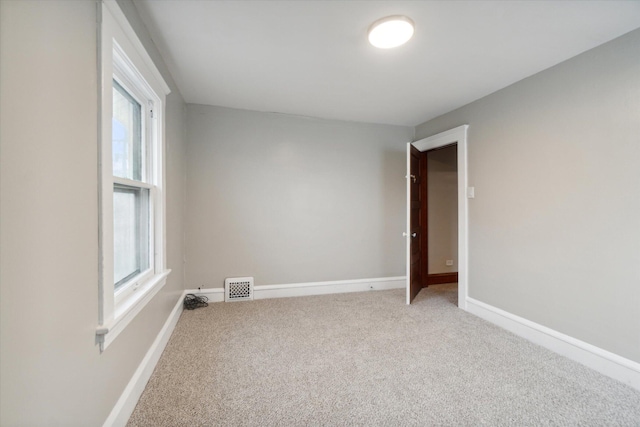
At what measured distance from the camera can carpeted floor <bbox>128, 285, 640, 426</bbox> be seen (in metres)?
1.47

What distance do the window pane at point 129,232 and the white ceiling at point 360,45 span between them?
116 centimetres

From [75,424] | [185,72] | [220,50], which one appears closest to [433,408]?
[75,424]

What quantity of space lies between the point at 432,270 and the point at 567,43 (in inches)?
121

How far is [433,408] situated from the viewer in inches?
60.4

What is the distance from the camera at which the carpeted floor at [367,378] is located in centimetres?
147

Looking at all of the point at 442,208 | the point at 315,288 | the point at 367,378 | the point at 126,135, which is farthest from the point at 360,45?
the point at 442,208

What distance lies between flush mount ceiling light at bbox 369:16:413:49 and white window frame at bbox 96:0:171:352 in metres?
1.47

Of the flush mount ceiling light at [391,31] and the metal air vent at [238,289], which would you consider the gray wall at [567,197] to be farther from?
the metal air vent at [238,289]

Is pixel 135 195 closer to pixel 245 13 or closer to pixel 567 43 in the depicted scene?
pixel 245 13

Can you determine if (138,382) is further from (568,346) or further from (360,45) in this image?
(568,346)

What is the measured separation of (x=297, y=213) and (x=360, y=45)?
2.11 m

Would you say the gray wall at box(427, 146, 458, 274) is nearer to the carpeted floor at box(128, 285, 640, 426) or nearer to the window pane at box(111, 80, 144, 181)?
the carpeted floor at box(128, 285, 640, 426)

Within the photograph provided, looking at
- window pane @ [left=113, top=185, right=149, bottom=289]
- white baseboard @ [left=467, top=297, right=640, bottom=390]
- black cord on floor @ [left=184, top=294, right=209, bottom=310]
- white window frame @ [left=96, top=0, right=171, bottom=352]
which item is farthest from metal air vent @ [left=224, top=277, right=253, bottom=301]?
white baseboard @ [left=467, top=297, right=640, bottom=390]

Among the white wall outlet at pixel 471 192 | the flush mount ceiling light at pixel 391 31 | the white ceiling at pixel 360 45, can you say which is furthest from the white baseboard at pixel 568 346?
the flush mount ceiling light at pixel 391 31
